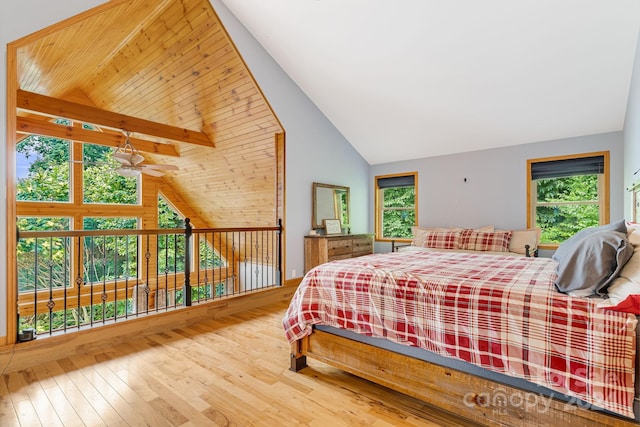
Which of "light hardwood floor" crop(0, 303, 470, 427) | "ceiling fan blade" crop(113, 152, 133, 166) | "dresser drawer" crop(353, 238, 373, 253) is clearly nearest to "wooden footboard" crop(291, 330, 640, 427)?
"light hardwood floor" crop(0, 303, 470, 427)

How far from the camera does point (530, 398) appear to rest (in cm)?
145

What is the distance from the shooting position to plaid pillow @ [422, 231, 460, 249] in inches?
187

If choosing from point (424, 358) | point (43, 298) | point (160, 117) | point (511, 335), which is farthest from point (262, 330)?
point (43, 298)

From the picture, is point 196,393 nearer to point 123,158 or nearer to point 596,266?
point 596,266

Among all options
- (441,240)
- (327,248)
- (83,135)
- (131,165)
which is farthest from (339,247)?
(83,135)

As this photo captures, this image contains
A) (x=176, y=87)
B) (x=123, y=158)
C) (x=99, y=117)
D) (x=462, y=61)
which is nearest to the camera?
(x=462, y=61)

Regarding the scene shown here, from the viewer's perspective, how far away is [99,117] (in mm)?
4352

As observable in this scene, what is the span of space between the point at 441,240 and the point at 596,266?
3.50 metres

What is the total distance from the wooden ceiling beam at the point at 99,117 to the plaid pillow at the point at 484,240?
4.29 meters

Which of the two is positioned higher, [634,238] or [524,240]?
[634,238]

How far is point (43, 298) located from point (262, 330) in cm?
474

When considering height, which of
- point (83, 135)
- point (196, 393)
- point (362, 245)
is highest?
point (83, 135)

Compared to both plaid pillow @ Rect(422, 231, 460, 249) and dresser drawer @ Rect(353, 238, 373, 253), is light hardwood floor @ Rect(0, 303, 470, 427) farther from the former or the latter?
plaid pillow @ Rect(422, 231, 460, 249)

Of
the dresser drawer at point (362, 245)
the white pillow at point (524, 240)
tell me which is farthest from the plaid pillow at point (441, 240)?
the dresser drawer at point (362, 245)
